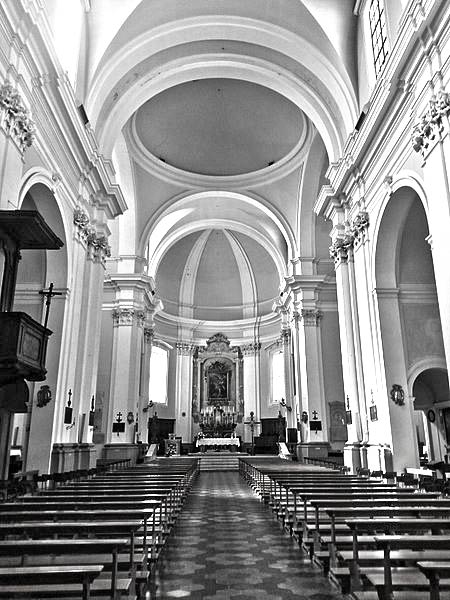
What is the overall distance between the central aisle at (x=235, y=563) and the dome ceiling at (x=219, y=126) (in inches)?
563

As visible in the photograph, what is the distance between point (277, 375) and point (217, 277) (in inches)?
265

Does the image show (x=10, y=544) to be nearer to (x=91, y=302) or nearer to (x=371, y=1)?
(x=91, y=302)

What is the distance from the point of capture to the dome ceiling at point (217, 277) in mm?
27578

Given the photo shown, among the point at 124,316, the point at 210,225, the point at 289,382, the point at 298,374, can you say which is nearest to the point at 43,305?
the point at 124,316

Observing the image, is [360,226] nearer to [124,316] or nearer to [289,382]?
[124,316]

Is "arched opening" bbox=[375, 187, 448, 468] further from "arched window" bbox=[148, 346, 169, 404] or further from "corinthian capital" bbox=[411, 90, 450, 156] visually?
"arched window" bbox=[148, 346, 169, 404]

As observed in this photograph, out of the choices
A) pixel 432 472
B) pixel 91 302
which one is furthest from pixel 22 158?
pixel 432 472

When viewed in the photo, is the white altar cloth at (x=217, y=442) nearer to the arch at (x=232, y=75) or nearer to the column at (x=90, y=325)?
the column at (x=90, y=325)

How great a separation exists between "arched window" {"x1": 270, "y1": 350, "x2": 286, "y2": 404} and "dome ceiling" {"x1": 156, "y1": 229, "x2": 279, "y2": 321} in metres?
2.58

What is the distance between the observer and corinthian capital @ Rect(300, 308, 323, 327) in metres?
19.5

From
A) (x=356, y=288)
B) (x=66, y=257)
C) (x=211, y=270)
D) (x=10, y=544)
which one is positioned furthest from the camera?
(x=211, y=270)

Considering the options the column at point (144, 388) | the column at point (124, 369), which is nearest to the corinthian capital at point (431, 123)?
the column at point (124, 369)

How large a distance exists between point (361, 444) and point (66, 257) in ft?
26.0

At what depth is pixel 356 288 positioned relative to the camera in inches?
493
